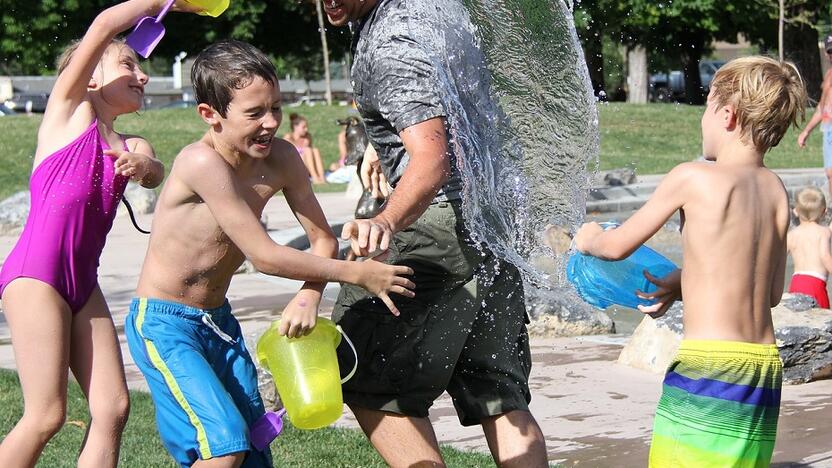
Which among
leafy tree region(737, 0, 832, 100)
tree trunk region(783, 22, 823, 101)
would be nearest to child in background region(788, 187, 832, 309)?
leafy tree region(737, 0, 832, 100)

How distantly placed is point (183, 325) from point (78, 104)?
2.79 ft

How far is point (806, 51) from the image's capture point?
125 feet

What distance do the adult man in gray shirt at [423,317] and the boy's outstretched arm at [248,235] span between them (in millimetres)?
193

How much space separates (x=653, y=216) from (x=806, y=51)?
121 feet

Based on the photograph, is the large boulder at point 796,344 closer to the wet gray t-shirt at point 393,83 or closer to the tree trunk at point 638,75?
the wet gray t-shirt at point 393,83

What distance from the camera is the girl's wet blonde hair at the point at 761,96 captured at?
3414mm

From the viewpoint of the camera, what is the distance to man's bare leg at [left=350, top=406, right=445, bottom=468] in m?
3.79

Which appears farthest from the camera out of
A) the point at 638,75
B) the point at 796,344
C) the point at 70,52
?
the point at 638,75

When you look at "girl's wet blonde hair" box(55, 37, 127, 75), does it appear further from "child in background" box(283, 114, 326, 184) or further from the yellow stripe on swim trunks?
"child in background" box(283, 114, 326, 184)

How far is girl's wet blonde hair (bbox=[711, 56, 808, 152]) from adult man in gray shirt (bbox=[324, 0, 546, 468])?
0.81 metres

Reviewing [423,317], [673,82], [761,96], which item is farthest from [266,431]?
[673,82]

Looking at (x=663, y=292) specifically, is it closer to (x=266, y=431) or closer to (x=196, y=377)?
(x=266, y=431)

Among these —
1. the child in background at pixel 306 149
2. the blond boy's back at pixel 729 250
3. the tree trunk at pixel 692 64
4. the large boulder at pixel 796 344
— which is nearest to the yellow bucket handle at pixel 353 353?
the blond boy's back at pixel 729 250

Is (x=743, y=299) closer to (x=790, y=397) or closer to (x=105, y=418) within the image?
(x=105, y=418)
